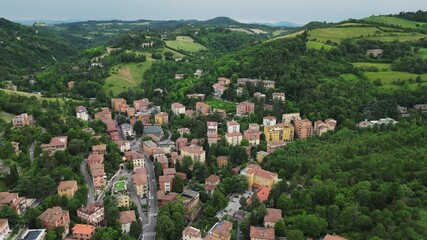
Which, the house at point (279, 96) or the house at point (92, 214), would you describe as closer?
the house at point (92, 214)

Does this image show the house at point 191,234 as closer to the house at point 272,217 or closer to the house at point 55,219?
the house at point 272,217

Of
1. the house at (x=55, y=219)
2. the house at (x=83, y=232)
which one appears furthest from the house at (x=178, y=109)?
the house at (x=83, y=232)

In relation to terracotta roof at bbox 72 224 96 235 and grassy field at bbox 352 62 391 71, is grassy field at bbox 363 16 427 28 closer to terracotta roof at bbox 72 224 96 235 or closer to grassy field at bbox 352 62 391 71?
grassy field at bbox 352 62 391 71

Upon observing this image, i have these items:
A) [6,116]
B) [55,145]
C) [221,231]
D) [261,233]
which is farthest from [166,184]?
[6,116]

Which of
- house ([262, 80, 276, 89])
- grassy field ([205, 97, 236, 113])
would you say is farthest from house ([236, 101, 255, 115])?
house ([262, 80, 276, 89])

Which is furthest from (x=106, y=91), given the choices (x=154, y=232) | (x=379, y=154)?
(x=379, y=154)

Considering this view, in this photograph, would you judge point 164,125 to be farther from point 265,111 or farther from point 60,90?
point 60,90

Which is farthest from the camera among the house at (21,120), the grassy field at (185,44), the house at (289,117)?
the grassy field at (185,44)
